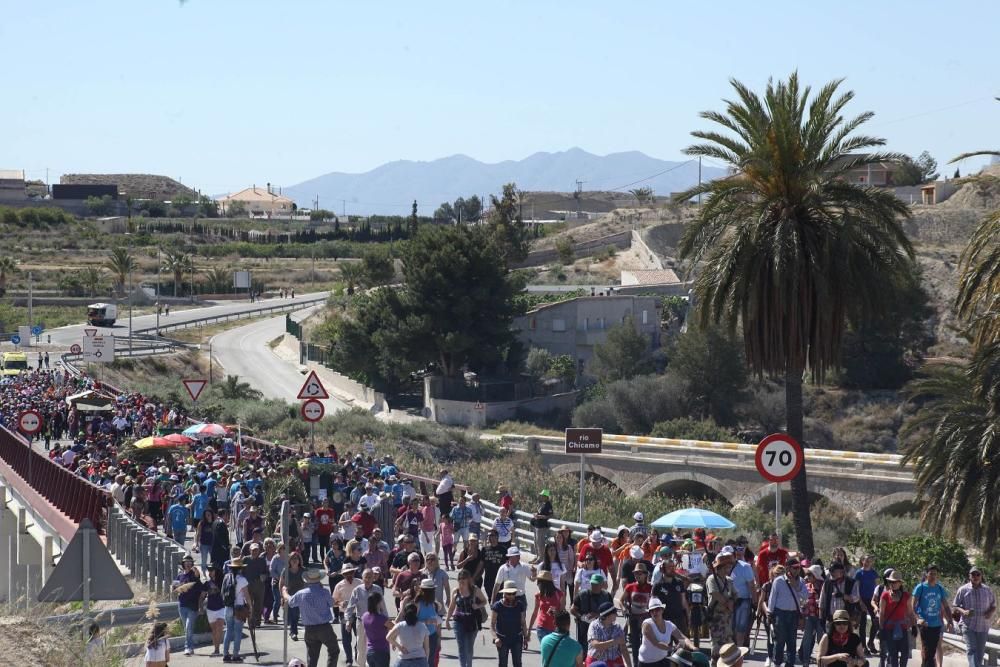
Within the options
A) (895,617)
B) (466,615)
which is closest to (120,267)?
(466,615)

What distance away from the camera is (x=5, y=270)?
109 metres

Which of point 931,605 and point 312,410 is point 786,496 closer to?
point 312,410

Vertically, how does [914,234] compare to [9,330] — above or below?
above

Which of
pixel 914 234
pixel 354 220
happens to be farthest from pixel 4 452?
pixel 354 220

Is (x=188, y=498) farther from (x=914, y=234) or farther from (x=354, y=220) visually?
(x=354, y=220)

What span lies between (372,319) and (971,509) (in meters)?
47.0

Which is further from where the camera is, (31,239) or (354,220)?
(354,220)

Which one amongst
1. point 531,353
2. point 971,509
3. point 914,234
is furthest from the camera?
point 914,234

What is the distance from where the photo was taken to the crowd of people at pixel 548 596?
12.0m

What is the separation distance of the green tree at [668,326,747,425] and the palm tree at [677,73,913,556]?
42.9 m

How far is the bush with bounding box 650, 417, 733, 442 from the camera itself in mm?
60250

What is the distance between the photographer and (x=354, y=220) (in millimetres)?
174750

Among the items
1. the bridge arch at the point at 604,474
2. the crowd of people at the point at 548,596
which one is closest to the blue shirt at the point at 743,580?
the crowd of people at the point at 548,596

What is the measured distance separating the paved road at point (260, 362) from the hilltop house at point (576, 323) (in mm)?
12694
